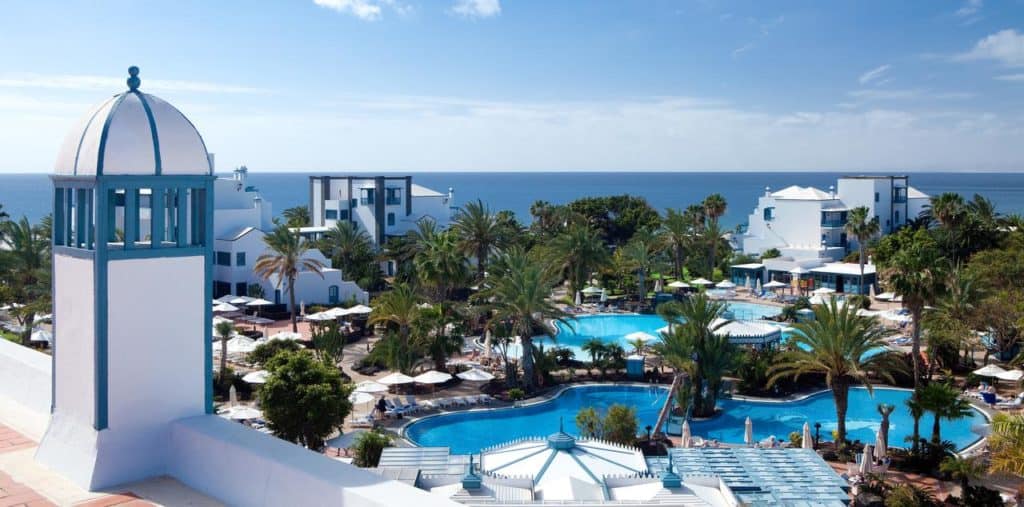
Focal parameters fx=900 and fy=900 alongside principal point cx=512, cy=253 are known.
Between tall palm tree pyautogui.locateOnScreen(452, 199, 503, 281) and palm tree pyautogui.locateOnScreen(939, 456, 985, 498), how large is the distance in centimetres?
2697

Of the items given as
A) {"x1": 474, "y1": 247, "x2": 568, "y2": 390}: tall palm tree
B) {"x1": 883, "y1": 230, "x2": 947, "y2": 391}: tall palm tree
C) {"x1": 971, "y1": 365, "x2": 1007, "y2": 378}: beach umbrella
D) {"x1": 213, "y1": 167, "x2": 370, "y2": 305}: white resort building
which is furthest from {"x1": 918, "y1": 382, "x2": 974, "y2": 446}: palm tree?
{"x1": 213, "y1": 167, "x2": 370, "y2": 305}: white resort building

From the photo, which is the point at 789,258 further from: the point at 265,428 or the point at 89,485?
the point at 89,485

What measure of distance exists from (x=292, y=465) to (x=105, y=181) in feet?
8.06

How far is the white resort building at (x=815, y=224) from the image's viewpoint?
56.4 meters

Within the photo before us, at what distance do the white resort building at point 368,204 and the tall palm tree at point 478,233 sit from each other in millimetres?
10590

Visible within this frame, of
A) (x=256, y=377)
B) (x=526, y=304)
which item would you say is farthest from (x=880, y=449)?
(x=256, y=377)

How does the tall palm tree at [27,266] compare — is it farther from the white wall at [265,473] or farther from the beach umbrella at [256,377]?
the white wall at [265,473]

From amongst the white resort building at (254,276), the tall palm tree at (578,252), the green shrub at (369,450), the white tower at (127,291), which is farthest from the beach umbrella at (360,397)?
the tall palm tree at (578,252)

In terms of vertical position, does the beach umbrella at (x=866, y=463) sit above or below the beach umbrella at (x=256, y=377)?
below

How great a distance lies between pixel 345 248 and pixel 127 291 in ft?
141

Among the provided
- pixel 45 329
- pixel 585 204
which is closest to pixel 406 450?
pixel 45 329

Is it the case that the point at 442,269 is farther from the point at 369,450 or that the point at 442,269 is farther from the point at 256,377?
the point at 369,450

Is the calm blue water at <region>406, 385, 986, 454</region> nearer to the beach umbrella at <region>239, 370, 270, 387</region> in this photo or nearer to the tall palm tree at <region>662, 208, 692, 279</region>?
the beach umbrella at <region>239, 370, 270, 387</region>

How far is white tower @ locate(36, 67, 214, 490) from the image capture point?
630 centimetres
